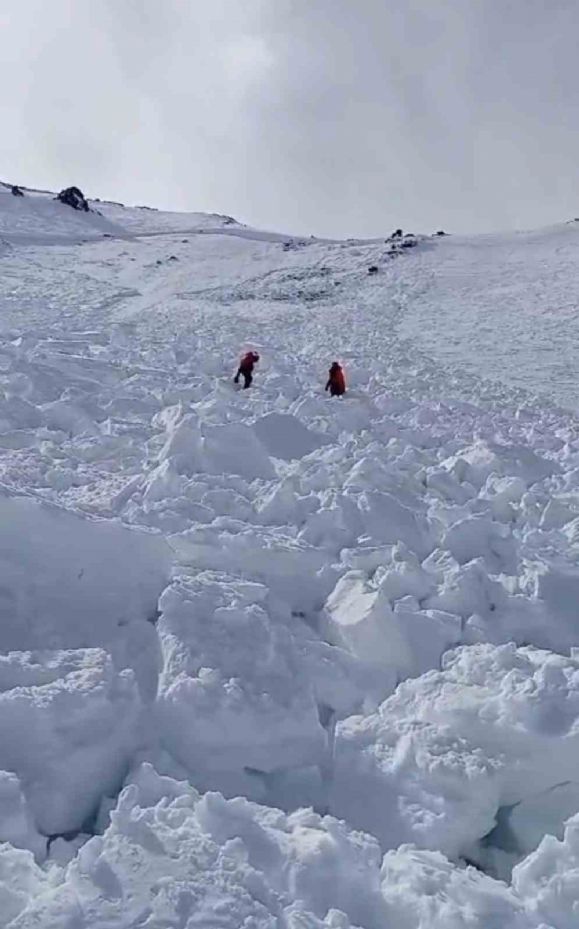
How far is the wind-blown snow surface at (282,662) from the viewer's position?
12.4ft

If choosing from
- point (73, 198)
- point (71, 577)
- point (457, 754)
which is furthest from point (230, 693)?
point (73, 198)

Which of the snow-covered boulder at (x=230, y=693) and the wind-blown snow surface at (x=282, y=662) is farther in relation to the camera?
the snow-covered boulder at (x=230, y=693)

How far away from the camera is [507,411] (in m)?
12.7

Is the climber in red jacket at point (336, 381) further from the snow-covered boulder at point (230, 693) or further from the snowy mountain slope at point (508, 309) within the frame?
the snow-covered boulder at point (230, 693)

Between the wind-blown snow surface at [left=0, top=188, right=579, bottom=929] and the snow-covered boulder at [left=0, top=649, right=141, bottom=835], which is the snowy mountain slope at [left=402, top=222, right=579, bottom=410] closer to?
the wind-blown snow surface at [left=0, top=188, right=579, bottom=929]

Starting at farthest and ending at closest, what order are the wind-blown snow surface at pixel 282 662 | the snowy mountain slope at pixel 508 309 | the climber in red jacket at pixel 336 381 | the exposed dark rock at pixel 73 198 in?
the exposed dark rock at pixel 73 198 < the snowy mountain slope at pixel 508 309 < the climber in red jacket at pixel 336 381 < the wind-blown snow surface at pixel 282 662

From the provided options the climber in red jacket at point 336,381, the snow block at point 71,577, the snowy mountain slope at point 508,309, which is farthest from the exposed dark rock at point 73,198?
the snow block at point 71,577

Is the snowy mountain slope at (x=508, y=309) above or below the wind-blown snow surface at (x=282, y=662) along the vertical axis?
above

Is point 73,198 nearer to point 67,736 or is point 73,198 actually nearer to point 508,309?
point 508,309

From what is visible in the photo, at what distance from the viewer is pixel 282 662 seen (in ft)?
17.5

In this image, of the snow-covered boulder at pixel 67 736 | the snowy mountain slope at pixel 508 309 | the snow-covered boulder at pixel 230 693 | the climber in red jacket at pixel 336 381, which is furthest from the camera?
the snowy mountain slope at pixel 508 309

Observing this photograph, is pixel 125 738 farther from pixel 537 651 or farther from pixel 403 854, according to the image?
pixel 537 651

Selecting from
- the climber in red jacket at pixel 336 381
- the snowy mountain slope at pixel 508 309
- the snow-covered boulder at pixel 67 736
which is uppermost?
the snowy mountain slope at pixel 508 309

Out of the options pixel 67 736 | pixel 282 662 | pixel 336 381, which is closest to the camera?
pixel 67 736
